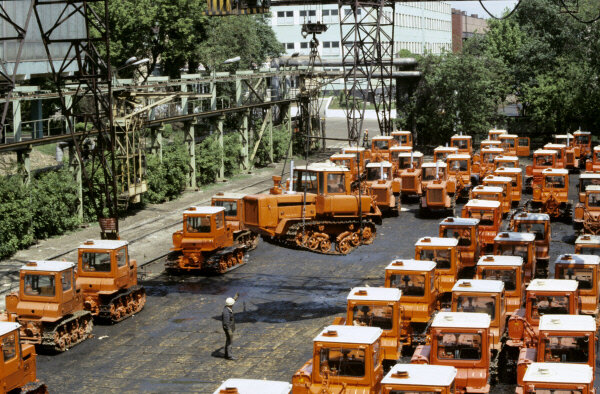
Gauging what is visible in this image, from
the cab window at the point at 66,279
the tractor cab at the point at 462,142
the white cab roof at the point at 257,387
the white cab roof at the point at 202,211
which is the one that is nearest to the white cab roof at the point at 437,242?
the white cab roof at the point at 202,211

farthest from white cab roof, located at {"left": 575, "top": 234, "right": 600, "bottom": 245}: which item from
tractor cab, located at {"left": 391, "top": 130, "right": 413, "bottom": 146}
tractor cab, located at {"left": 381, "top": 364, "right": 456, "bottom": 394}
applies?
tractor cab, located at {"left": 391, "top": 130, "right": 413, "bottom": 146}

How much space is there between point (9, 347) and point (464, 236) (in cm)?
1546

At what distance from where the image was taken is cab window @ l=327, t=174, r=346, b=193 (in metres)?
30.6

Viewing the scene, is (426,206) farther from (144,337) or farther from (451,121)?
(451,121)

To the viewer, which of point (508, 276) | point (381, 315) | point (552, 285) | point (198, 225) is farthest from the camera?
point (198, 225)

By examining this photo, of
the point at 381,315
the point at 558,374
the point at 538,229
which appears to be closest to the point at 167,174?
the point at 538,229

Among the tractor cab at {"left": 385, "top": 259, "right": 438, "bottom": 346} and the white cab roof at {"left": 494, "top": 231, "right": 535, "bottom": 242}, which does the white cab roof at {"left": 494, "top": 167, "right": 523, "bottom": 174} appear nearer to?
the white cab roof at {"left": 494, "top": 231, "right": 535, "bottom": 242}

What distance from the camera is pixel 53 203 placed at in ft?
119

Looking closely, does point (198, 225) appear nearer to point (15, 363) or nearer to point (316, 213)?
point (316, 213)

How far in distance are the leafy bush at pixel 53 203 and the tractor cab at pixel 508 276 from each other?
19.0m

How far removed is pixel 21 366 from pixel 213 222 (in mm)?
13376

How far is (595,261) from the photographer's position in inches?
940

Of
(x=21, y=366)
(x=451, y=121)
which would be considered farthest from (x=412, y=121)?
(x=21, y=366)

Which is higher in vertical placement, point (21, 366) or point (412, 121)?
point (412, 121)
